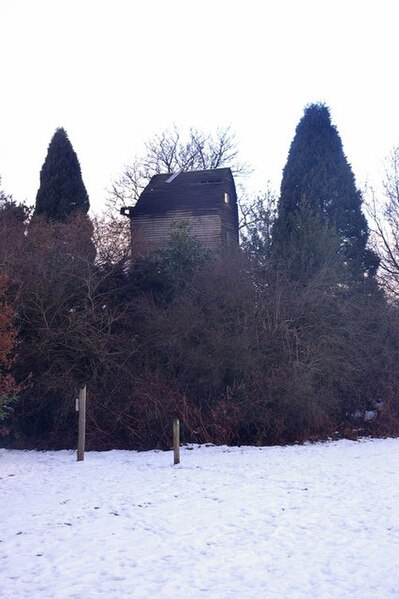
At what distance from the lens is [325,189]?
2280 cm

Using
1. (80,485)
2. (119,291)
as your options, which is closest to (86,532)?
(80,485)

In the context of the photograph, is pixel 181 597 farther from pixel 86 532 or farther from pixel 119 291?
pixel 119 291

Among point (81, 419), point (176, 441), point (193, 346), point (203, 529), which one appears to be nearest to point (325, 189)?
point (193, 346)

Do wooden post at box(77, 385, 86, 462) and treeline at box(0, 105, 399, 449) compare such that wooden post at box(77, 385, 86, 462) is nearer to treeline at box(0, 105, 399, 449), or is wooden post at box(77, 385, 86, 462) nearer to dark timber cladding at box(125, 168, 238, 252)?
treeline at box(0, 105, 399, 449)

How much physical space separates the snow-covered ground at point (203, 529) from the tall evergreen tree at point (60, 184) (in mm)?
20587

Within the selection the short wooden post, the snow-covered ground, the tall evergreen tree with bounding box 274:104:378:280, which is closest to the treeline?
the short wooden post

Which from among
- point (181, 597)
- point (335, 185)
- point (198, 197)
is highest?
point (198, 197)

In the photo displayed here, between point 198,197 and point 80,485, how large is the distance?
2331 cm

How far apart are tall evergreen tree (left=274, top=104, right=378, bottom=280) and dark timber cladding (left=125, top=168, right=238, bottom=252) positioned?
7.04m

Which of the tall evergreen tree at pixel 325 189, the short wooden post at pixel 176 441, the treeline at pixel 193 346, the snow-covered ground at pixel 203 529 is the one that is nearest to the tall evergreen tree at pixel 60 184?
the tall evergreen tree at pixel 325 189

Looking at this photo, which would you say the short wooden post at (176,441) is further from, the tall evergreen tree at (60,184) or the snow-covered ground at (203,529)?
the tall evergreen tree at (60,184)

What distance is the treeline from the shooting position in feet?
49.0

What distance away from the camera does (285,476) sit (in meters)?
10.9

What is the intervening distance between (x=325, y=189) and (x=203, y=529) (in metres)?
17.1
